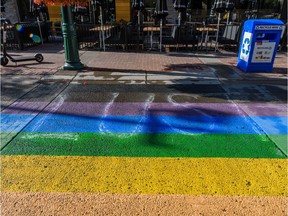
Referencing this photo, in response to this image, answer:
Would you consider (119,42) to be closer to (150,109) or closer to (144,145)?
(150,109)

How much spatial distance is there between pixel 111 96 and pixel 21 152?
2.48 metres

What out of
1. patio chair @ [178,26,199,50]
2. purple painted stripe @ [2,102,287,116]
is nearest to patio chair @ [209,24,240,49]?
patio chair @ [178,26,199,50]

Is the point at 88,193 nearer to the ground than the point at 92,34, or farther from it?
nearer to the ground

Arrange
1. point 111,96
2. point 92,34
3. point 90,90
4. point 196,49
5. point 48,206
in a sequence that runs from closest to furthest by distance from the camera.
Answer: point 48,206 → point 111,96 → point 90,90 → point 196,49 → point 92,34

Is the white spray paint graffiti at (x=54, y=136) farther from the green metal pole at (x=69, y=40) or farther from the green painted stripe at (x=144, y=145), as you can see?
the green metal pole at (x=69, y=40)

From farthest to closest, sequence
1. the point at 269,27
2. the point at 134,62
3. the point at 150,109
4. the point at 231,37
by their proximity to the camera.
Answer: the point at 231,37
the point at 134,62
the point at 269,27
the point at 150,109

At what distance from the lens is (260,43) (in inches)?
271

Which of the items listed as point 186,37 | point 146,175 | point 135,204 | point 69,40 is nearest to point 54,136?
point 146,175

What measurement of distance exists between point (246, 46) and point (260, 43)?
40cm

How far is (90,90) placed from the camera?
18.7 ft

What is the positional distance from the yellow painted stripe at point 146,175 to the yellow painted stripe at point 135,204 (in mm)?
75

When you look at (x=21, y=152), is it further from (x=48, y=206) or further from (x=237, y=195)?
(x=237, y=195)

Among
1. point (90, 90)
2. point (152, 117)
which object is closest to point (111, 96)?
point (90, 90)

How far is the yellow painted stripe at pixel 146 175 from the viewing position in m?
2.60
